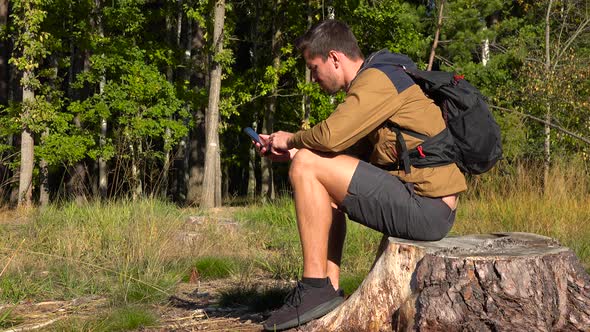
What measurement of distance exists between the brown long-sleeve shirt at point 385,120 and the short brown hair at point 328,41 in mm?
219

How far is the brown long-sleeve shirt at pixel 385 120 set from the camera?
400 centimetres

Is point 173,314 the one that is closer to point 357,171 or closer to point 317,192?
point 317,192

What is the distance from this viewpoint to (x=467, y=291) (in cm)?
389

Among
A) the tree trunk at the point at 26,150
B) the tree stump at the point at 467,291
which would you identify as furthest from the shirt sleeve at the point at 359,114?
the tree trunk at the point at 26,150

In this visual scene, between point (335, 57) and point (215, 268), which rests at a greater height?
point (335, 57)

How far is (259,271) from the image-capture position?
6.70 m

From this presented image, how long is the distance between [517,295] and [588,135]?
37.3 feet

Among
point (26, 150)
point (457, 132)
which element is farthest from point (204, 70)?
point (457, 132)

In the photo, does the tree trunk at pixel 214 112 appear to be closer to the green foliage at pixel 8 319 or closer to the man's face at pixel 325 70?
the green foliage at pixel 8 319

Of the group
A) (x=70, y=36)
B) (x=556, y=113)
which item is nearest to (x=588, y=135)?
(x=556, y=113)

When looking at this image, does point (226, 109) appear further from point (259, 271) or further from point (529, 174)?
point (259, 271)

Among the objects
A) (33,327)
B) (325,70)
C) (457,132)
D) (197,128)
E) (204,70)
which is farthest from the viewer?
(197,128)

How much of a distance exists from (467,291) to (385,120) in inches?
34.1

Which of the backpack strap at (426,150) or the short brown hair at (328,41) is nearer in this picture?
the backpack strap at (426,150)
